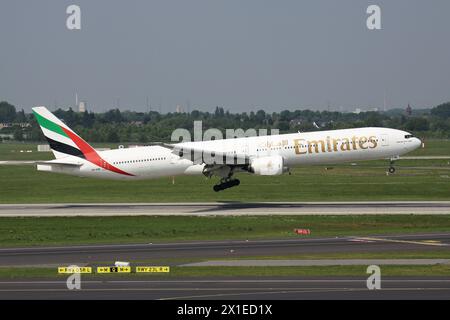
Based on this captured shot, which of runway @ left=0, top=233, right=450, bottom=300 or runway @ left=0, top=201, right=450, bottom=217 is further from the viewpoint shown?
runway @ left=0, top=201, right=450, bottom=217

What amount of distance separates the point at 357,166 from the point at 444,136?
8048cm

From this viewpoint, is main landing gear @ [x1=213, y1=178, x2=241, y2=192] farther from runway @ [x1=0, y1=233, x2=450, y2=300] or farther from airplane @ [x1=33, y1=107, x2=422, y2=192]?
runway @ [x1=0, y1=233, x2=450, y2=300]

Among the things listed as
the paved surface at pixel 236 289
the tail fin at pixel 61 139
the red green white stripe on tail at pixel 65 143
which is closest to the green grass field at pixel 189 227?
the red green white stripe on tail at pixel 65 143

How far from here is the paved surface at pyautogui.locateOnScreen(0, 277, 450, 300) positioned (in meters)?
29.4


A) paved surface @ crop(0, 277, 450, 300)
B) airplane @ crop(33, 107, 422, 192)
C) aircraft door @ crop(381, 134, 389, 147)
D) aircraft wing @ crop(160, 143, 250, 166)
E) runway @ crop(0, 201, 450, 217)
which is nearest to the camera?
paved surface @ crop(0, 277, 450, 300)

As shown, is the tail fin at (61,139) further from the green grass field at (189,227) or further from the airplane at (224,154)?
the green grass field at (189,227)

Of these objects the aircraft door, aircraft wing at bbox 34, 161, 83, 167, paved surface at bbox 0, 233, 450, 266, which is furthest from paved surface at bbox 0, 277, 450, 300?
the aircraft door

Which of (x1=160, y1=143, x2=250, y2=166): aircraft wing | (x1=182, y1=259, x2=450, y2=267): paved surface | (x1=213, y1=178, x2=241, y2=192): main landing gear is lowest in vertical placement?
(x1=182, y1=259, x2=450, y2=267): paved surface

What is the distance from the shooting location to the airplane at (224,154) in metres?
65.0

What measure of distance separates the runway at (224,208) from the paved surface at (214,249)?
515 inches

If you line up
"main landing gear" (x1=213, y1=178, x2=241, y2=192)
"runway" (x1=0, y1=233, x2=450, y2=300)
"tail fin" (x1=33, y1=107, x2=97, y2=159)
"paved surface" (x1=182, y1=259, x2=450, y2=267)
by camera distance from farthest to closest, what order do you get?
"tail fin" (x1=33, y1=107, x2=97, y2=159) → "main landing gear" (x1=213, y1=178, x2=241, y2=192) → "paved surface" (x1=182, y1=259, x2=450, y2=267) → "runway" (x1=0, y1=233, x2=450, y2=300)

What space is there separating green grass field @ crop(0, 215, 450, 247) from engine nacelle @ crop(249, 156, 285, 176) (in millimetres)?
7253

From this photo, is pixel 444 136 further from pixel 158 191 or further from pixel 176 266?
pixel 176 266
